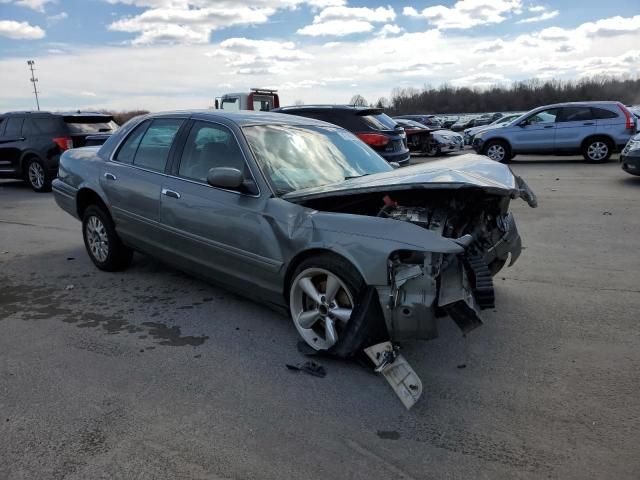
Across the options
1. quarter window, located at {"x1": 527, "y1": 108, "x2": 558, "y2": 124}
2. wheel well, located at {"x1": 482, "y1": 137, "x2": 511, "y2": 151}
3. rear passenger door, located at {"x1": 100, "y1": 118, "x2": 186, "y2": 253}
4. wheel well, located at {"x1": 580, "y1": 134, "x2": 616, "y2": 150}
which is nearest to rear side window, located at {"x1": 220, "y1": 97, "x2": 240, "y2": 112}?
wheel well, located at {"x1": 482, "y1": 137, "x2": 511, "y2": 151}

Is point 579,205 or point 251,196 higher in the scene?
point 251,196

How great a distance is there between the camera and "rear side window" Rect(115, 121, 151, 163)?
17.1 feet

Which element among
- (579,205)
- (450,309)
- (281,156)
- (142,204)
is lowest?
(579,205)

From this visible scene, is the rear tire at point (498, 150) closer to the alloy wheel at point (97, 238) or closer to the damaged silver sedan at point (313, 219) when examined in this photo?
the damaged silver sedan at point (313, 219)

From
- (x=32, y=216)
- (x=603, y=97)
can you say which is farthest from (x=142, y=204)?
(x=603, y=97)

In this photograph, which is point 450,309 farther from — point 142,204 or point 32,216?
point 32,216

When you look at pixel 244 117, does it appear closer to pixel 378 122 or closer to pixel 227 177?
pixel 227 177

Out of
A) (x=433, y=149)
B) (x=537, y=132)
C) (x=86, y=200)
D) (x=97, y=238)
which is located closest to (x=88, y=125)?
(x=86, y=200)

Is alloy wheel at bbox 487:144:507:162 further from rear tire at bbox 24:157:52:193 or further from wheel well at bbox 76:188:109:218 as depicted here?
wheel well at bbox 76:188:109:218

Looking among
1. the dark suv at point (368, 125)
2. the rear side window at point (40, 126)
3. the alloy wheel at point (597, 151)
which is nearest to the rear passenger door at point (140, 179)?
the dark suv at point (368, 125)

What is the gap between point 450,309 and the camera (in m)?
3.18

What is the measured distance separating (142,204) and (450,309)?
10.00ft

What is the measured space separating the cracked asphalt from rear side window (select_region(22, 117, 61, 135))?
8107 millimetres

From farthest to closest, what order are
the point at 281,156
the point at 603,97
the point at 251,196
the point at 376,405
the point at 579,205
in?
the point at 603,97 < the point at 579,205 < the point at 281,156 < the point at 251,196 < the point at 376,405
